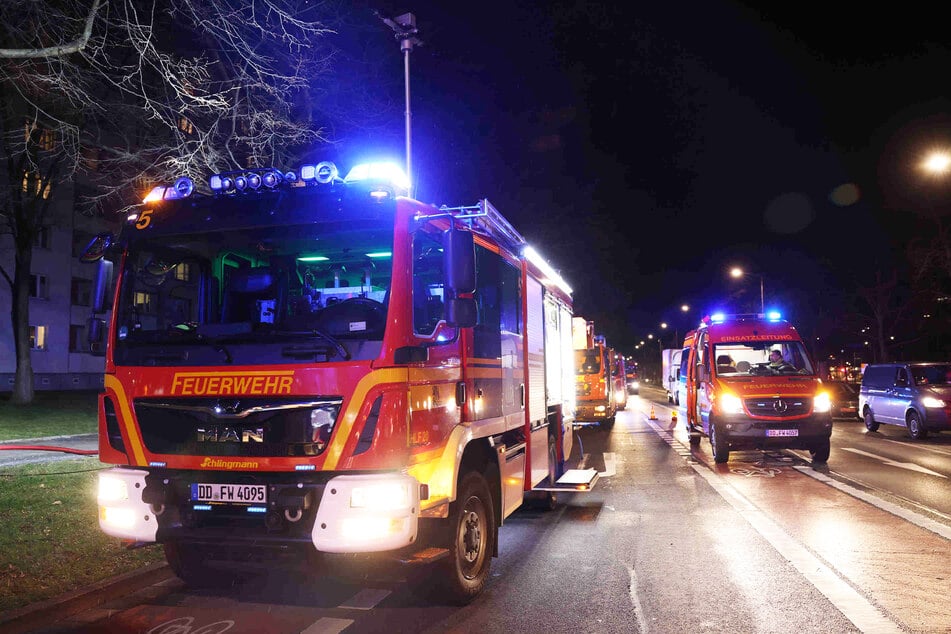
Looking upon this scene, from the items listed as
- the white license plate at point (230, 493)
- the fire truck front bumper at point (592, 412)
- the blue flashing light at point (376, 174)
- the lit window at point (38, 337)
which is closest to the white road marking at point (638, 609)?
the white license plate at point (230, 493)

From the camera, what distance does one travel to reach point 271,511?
185 inches

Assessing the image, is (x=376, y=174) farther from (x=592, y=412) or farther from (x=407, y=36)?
(x=592, y=412)

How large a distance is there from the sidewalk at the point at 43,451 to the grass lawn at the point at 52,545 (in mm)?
2766

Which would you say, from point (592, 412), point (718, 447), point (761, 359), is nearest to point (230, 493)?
point (718, 447)

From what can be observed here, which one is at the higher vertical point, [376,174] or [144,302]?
[376,174]

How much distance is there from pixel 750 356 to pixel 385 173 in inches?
445

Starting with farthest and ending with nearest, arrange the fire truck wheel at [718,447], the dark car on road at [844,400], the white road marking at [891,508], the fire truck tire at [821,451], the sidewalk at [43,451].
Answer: the dark car on road at [844,400]
the fire truck wheel at [718,447]
the fire truck tire at [821,451]
the sidewalk at [43,451]
the white road marking at [891,508]

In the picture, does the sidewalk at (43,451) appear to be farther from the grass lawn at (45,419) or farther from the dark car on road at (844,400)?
the dark car on road at (844,400)

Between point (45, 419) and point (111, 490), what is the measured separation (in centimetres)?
1828

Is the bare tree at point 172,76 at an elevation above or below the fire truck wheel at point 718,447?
above

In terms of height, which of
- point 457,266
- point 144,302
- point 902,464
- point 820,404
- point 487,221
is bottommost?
point 902,464

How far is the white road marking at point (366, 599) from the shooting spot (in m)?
5.45

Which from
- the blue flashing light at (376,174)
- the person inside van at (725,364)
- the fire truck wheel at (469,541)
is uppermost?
the blue flashing light at (376,174)

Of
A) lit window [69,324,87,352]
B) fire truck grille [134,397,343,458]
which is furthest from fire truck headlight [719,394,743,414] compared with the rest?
lit window [69,324,87,352]
